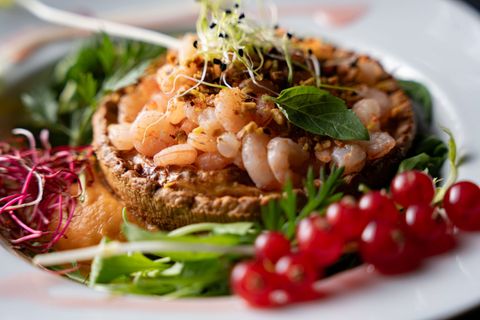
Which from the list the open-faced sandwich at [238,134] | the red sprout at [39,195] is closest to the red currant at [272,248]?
the open-faced sandwich at [238,134]

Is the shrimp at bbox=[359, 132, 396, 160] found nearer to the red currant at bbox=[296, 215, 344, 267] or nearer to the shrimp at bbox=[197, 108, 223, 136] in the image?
the shrimp at bbox=[197, 108, 223, 136]

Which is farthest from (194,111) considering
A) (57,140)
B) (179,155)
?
(57,140)

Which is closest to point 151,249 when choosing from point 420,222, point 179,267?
point 179,267

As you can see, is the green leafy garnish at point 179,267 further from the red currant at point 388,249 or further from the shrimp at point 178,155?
the red currant at point 388,249

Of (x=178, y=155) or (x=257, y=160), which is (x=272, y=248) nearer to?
(x=257, y=160)

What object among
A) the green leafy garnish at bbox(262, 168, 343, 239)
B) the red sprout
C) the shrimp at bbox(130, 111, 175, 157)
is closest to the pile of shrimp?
the shrimp at bbox(130, 111, 175, 157)

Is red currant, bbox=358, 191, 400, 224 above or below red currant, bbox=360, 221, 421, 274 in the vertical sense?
above

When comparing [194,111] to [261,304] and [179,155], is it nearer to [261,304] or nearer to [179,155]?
[179,155]
